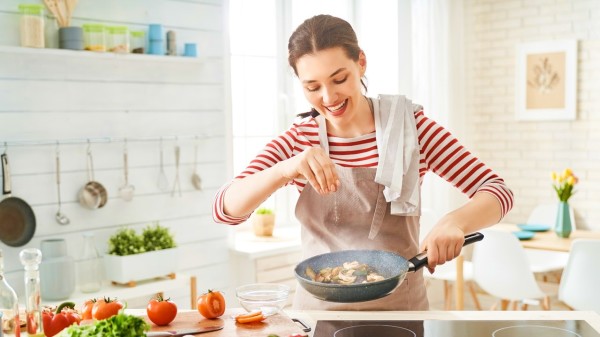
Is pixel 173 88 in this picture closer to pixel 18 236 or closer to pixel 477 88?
pixel 18 236

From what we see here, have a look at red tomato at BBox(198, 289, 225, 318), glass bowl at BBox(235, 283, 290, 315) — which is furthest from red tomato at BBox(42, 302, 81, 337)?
glass bowl at BBox(235, 283, 290, 315)

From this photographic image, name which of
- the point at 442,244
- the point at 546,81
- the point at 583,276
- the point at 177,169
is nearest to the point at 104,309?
the point at 442,244

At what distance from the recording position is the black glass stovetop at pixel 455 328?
5.98 ft

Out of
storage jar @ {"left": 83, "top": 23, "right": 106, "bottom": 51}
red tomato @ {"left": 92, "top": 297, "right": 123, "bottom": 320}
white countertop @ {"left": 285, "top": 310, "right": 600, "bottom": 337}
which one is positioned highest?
storage jar @ {"left": 83, "top": 23, "right": 106, "bottom": 51}

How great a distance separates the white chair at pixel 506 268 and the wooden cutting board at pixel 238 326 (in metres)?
2.53

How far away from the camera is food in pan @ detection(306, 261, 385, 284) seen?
1846 mm

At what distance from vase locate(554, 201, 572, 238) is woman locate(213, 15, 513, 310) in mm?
2414

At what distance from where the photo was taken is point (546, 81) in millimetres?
5352

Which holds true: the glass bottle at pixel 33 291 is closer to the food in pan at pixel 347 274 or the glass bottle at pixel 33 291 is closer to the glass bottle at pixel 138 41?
the food in pan at pixel 347 274

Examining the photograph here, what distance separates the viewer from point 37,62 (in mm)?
3297

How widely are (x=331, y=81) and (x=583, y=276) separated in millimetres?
2454

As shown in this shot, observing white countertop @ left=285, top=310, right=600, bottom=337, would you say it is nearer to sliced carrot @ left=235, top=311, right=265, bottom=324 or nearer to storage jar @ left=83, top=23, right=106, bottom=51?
sliced carrot @ left=235, top=311, right=265, bottom=324

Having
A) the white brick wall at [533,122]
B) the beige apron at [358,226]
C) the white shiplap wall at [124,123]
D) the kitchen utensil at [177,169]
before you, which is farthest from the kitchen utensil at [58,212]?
the white brick wall at [533,122]

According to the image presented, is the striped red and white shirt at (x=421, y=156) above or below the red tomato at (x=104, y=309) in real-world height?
above
